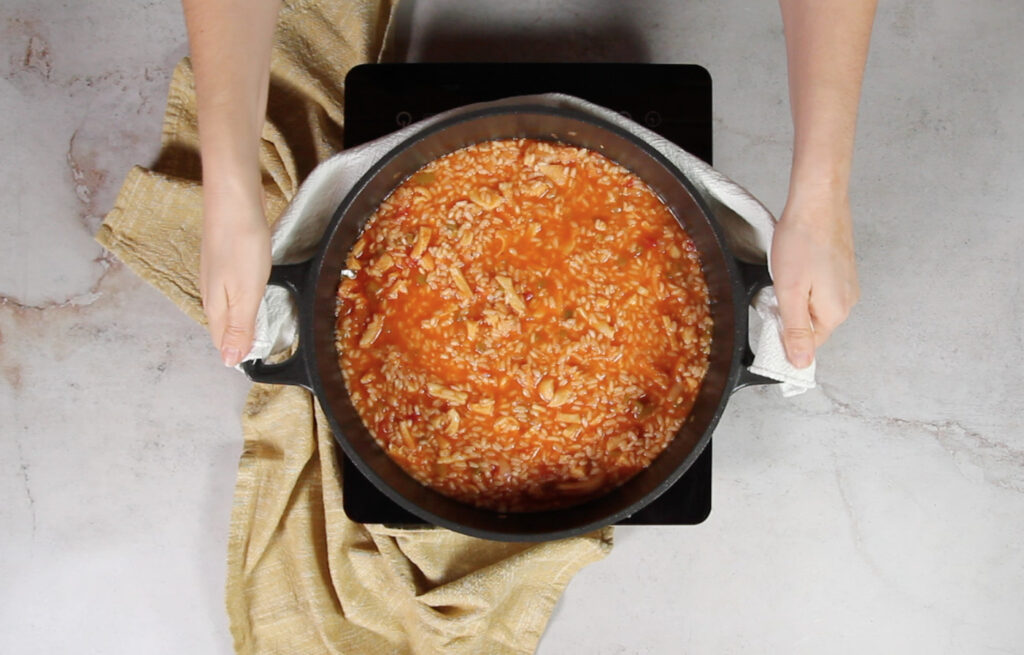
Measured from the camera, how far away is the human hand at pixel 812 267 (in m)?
1.59

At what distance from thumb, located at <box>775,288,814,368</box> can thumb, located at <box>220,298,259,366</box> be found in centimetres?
97

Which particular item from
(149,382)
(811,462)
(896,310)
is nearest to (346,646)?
(149,382)

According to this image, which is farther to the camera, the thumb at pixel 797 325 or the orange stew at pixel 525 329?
the orange stew at pixel 525 329

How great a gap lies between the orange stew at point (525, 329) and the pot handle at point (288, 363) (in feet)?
0.46

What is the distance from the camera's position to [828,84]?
158 centimetres

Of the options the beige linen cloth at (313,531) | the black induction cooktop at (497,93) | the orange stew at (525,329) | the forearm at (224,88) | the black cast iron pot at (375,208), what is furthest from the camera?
the beige linen cloth at (313,531)

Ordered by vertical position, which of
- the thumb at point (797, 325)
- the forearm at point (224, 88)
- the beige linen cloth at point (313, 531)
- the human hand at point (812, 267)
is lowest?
the beige linen cloth at point (313, 531)

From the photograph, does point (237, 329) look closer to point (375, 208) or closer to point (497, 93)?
point (375, 208)

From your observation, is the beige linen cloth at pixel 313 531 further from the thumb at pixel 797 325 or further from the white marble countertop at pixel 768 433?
the thumb at pixel 797 325

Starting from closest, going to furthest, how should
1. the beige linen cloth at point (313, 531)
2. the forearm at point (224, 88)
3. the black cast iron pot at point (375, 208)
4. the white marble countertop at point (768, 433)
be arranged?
the forearm at point (224, 88)
the black cast iron pot at point (375, 208)
the beige linen cloth at point (313, 531)
the white marble countertop at point (768, 433)

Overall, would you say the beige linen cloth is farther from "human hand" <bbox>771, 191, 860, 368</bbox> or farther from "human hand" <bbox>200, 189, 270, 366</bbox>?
"human hand" <bbox>771, 191, 860, 368</bbox>

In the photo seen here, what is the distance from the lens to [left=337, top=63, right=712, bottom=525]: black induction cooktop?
6.46 ft

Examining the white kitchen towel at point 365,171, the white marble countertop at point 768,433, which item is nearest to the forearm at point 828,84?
the white kitchen towel at point 365,171

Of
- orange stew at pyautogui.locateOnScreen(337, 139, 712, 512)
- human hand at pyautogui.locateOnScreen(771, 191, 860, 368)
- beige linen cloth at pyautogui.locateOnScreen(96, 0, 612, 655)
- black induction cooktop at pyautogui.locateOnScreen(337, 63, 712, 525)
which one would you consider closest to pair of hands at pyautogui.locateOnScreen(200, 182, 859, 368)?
human hand at pyautogui.locateOnScreen(771, 191, 860, 368)
